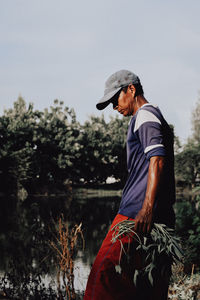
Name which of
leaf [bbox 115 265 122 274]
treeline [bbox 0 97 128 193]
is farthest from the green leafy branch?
treeline [bbox 0 97 128 193]

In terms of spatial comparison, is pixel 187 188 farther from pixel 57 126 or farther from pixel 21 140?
pixel 21 140

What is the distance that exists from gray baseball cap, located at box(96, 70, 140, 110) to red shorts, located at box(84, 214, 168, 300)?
3.15 feet

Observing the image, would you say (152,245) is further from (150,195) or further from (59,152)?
(59,152)

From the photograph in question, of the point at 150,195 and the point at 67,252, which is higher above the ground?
the point at 150,195

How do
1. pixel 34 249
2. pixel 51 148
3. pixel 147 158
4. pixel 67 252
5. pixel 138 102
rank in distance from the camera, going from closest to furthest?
1. pixel 147 158
2. pixel 138 102
3. pixel 67 252
4. pixel 34 249
5. pixel 51 148

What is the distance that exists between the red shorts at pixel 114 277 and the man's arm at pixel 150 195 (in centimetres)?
15

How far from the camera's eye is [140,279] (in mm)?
2611

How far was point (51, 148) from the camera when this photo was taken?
39.8 metres

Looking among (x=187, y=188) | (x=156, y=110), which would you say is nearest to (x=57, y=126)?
(x=187, y=188)

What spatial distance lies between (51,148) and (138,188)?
37.5 meters

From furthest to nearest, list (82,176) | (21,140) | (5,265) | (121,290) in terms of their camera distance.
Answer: (82,176)
(21,140)
(5,265)
(121,290)

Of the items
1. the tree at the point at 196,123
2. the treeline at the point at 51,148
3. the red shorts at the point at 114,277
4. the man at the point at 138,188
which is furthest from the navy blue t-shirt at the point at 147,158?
the tree at the point at 196,123

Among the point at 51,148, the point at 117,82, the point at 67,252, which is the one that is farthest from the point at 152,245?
the point at 51,148

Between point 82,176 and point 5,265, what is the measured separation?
35822mm
